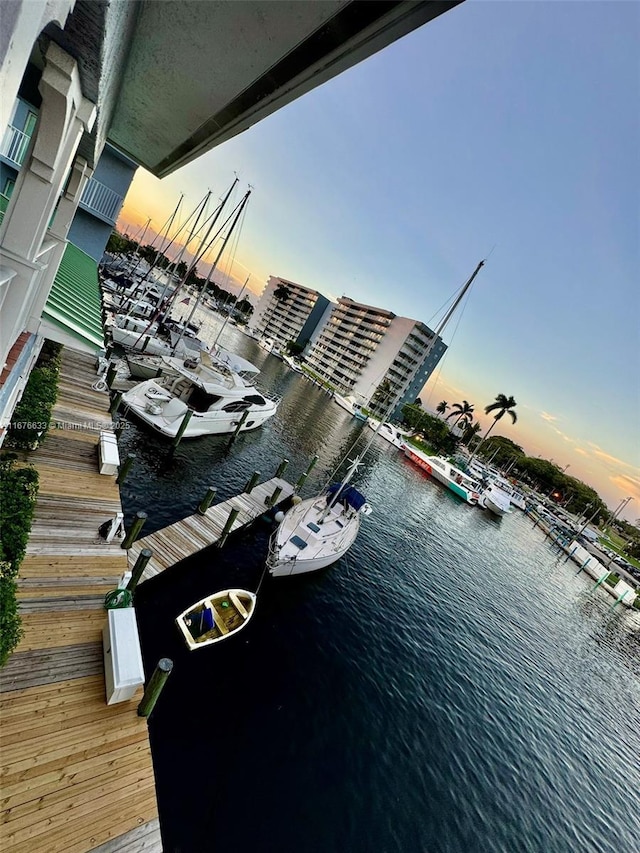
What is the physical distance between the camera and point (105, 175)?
95.9ft

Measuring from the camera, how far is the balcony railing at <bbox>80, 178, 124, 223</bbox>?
28.4m

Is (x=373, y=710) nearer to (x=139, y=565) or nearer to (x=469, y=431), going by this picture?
(x=139, y=565)

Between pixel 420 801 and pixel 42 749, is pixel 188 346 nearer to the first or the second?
pixel 42 749

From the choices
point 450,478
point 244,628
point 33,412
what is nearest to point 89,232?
point 33,412

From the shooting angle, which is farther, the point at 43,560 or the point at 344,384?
the point at 344,384

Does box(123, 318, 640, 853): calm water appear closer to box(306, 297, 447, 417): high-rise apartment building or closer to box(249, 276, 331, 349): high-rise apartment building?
box(306, 297, 447, 417): high-rise apartment building

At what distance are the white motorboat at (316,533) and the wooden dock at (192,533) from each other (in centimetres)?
255

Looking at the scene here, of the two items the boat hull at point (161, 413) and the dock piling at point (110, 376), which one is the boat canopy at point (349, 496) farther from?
the dock piling at point (110, 376)

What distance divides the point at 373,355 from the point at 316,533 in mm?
92734

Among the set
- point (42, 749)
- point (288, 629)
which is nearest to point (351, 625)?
point (288, 629)

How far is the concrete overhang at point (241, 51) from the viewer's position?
3.24 meters

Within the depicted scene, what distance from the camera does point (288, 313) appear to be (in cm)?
13662

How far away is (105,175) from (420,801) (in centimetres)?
4280

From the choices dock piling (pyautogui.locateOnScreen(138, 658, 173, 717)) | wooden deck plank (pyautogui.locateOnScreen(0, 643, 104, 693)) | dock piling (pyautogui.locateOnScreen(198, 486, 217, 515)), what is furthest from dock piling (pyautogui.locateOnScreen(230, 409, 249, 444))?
dock piling (pyautogui.locateOnScreen(138, 658, 173, 717))
